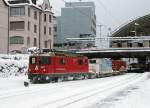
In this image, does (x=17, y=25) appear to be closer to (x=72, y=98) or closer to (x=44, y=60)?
(x=44, y=60)

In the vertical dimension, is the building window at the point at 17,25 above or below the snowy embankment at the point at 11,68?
above

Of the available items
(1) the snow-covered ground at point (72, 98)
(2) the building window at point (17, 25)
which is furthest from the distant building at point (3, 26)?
(1) the snow-covered ground at point (72, 98)

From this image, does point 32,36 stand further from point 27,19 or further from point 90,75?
point 90,75

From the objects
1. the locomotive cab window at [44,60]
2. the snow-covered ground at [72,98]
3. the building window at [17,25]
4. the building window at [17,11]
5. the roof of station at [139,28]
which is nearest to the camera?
the snow-covered ground at [72,98]

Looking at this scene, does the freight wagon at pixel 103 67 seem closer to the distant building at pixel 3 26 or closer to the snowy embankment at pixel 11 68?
the snowy embankment at pixel 11 68

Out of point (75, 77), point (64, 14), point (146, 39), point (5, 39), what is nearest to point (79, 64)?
point (75, 77)

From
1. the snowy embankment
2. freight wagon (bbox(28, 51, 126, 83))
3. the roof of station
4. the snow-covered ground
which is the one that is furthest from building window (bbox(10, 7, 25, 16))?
the roof of station

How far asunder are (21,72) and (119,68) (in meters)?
33.0

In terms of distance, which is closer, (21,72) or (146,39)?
(21,72)

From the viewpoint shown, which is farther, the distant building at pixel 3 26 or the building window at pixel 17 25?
the building window at pixel 17 25

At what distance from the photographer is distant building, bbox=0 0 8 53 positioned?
2660 inches

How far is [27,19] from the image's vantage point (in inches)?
3344

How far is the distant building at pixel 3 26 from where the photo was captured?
6757 cm

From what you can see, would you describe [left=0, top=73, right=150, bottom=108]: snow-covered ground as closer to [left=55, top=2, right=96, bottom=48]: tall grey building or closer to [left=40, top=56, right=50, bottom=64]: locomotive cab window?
[left=40, top=56, right=50, bottom=64]: locomotive cab window
